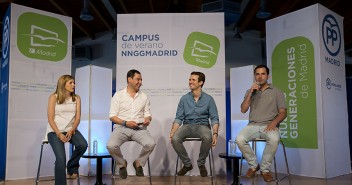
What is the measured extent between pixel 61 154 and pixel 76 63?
24.9 feet

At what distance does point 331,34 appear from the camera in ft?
17.3

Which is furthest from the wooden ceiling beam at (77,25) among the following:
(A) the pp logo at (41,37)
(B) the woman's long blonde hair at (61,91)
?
(B) the woman's long blonde hair at (61,91)

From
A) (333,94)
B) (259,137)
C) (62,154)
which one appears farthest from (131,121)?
(333,94)

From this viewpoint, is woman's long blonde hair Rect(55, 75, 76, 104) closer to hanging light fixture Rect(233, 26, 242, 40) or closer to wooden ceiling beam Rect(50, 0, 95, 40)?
wooden ceiling beam Rect(50, 0, 95, 40)

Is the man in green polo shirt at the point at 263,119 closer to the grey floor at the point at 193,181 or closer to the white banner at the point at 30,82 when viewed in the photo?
the grey floor at the point at 193,181

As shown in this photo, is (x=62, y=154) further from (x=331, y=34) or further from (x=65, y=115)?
(x=331, y=34)

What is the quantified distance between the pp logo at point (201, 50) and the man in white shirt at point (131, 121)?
51.1 inches

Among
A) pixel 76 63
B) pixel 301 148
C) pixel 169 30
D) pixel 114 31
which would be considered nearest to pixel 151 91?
pixel 169 30

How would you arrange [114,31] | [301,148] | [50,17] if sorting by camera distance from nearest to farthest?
1. [301,148]
2. [50,17]
3. [114,31]

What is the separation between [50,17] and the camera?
17.8ft

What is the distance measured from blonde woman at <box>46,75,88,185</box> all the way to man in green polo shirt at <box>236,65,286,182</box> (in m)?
1.83

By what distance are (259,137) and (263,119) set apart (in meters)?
0.22

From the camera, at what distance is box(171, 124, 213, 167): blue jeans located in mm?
3988

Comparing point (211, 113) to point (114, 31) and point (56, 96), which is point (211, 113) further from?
point (114, 31)
